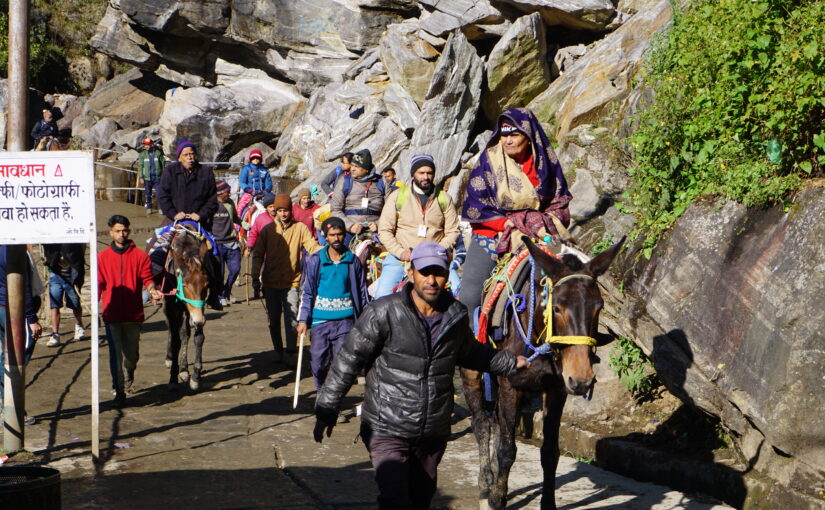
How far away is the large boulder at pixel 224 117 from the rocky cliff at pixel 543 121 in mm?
69

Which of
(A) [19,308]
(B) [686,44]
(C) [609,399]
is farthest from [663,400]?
(A) [19,308]

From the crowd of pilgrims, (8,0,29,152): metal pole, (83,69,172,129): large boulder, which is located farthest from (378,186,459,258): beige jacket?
(83,69,172,129): large boulder

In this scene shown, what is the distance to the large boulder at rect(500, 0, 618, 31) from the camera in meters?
26.1

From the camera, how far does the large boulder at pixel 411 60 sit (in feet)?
98.2

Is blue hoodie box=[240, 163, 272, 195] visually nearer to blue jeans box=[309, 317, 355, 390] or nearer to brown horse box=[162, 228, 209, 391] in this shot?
brown horse box=[162, 228, 209, 391]

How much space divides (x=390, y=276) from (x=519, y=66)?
1779cm

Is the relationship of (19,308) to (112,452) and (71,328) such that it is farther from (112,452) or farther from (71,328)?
(71,328)

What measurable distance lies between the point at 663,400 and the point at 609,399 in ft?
1.81

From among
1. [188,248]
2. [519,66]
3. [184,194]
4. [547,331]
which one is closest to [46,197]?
[188,248]

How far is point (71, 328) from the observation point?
1495 centimetres

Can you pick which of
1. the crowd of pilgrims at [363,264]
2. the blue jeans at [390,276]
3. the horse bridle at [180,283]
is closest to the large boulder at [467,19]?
the crowd of pilgrims at [363,264]

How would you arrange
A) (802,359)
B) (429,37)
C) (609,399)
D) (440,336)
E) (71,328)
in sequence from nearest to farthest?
(440,336) < (802,359) < (609,399) < (71,328) < (429,37)

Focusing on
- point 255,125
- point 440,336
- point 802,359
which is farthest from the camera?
point 255,125

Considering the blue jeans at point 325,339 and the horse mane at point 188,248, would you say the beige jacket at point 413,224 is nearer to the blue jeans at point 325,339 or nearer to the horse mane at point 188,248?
the blue jeans at point 325,339
